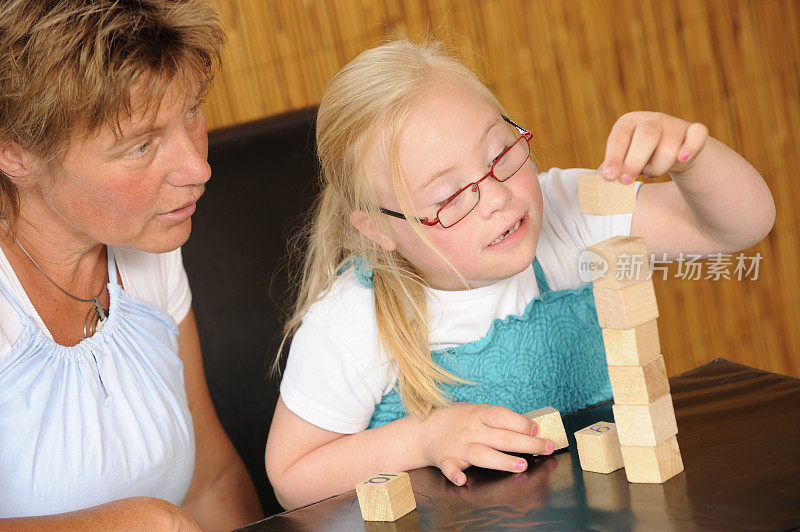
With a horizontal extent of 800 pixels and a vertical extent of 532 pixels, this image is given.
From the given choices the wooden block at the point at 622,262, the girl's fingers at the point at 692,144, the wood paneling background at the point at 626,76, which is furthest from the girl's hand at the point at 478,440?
the wood paneling background at the point at 626,76

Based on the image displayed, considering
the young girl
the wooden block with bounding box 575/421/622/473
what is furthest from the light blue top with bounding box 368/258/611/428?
the wooden block with bounding box 575/421/622/473

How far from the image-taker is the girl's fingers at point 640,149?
844 millimetres

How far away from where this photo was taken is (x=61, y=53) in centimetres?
97

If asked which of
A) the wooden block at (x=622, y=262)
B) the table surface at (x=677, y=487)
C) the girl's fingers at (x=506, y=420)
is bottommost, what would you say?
the table surface at (x=677, y=487)

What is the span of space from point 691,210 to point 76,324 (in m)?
0.92

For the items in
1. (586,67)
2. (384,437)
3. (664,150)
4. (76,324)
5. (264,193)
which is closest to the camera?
(664,150)

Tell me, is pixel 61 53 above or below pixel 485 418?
above

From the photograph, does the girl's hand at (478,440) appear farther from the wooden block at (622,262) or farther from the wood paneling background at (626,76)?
the wood paneling background at (626,76)

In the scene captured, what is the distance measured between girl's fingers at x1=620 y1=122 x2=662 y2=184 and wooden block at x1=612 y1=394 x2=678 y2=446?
23 cm

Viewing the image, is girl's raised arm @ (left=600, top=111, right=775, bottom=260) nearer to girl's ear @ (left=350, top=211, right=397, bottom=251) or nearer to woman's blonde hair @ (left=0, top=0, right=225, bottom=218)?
girl's ear @ (left=350, top=211, right=397, bottom=251)

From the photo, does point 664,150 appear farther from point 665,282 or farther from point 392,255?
point 665,282

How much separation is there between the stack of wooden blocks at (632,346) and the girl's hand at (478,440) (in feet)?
0.48

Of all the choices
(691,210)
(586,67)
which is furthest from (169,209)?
(586,67)

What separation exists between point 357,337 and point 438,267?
0.56 feet
